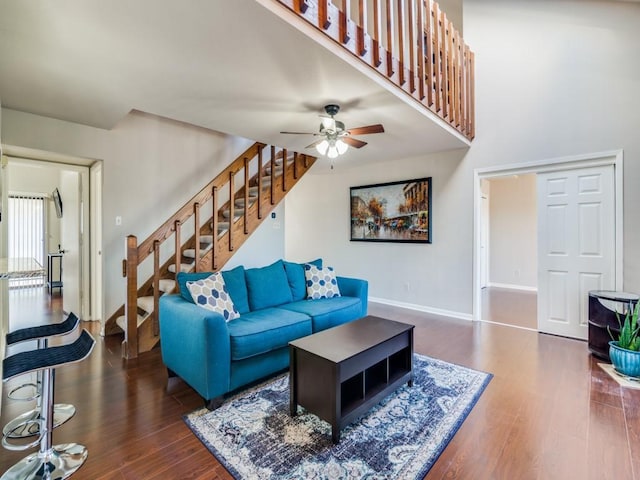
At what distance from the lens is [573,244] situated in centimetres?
361

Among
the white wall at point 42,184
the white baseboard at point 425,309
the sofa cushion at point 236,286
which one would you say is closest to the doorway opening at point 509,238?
the white baseboard at point 425,309

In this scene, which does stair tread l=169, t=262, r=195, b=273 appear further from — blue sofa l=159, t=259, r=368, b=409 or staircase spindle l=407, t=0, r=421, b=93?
staircase spindle l=407, t=0, r=421, b=93

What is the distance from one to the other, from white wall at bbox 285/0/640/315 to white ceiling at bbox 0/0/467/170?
1105 millimetres

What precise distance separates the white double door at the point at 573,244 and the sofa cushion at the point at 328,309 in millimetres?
2393

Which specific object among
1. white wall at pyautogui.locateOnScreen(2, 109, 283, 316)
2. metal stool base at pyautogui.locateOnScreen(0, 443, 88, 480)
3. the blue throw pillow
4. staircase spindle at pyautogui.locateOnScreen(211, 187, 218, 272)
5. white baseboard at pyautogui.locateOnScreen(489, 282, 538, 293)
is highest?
white wall at pyautogui.locateOnScreen(2, 109, 283, 316)

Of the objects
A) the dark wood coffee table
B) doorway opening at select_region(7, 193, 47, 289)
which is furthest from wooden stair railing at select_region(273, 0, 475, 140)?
doorway opening at select_region(7, 193, 47, 289)

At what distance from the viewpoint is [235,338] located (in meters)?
2.28

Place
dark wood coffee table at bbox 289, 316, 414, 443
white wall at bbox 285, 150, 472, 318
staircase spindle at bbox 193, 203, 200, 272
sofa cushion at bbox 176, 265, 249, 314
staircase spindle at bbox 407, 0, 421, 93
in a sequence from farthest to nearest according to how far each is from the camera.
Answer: white wall at bbox 285, 150, 472, 318, staircase spindle at bbox 193, 203, 200, 272, sofa cushion at bbox 176, 265, 249, 314, staircase spindle at bbox 407, 0, 421, 93, dark wood coffee table at bbox 289, 316, 414, 443

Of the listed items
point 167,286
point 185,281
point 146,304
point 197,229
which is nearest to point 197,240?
point 197,229

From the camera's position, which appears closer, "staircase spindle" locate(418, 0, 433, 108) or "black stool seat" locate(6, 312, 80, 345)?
"black stool seat" locate(6, 312, 80, 345)

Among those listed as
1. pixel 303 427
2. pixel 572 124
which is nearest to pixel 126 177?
pixel 303 427

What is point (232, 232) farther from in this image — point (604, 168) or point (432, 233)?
point (604, 168)

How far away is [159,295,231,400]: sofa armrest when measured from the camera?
2131 millimetres

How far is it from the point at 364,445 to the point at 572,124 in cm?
408
